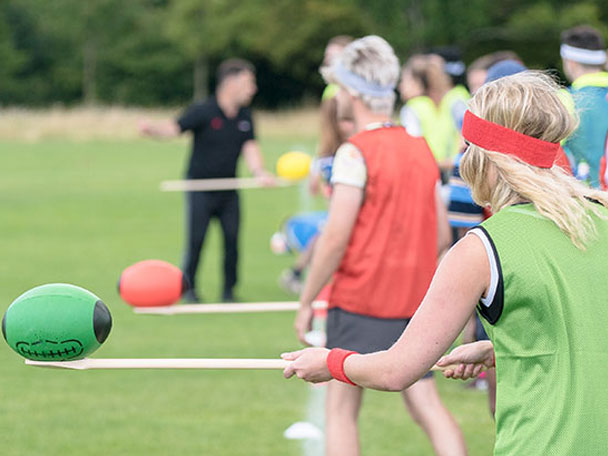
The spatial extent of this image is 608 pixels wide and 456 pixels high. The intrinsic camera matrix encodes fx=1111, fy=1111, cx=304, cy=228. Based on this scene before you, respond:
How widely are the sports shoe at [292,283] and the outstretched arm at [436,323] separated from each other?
365 inches

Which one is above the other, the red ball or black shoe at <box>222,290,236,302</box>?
the red ball

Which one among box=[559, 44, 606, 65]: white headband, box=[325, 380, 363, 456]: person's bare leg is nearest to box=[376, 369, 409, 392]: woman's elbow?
box=[325, 380, 363, 456]: person's bare leg

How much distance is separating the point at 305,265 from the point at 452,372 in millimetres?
8326

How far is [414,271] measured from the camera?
200 inches

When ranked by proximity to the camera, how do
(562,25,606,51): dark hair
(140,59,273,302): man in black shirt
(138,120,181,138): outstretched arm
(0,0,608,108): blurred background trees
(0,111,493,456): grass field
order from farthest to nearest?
(0,0,608,108): blurred background trees
(140,59,273,302): man in black shirt
(138,120,181,138): outstretched arm
(562,25,606,51): dark hair
(0,111,493,456): grass field

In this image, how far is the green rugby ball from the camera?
3.45 meters

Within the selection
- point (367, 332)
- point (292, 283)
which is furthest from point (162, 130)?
point (367, 332)

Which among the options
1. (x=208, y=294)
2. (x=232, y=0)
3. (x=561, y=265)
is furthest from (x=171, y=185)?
(x=232, y=0)

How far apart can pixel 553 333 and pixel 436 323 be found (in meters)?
0.29

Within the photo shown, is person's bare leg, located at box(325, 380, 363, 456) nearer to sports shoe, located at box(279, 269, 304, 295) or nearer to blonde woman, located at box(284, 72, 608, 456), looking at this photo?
blonde woman, located at box(284, 72, 608, 456)

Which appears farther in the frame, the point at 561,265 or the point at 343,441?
the point at 343,441

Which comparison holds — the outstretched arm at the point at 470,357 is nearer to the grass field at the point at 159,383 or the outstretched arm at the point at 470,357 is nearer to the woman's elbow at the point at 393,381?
the woman's elbow at the point at 393,381

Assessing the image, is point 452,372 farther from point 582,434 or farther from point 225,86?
point 225,86

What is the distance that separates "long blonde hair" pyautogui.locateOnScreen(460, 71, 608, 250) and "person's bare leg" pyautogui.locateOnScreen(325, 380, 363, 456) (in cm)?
218
